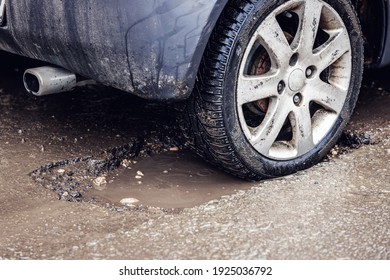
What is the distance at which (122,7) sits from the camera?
2.75 meters

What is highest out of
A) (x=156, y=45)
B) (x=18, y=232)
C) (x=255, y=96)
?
(x=156, y=45)

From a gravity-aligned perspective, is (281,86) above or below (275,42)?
below

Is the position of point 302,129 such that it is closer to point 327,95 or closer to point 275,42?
point 327,95

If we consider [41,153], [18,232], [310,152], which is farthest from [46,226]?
[310,152]

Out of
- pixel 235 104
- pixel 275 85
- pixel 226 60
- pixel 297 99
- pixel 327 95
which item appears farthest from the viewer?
pixel 327 95

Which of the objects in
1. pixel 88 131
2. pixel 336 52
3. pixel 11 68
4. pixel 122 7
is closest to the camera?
pixel 122 7

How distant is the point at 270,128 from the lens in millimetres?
3162

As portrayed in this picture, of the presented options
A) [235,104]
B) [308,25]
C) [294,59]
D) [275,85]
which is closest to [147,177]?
[235,104]

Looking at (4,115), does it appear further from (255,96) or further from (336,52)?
(336,52)

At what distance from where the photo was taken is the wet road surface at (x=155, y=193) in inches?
105

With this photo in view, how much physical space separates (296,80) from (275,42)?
22 cm

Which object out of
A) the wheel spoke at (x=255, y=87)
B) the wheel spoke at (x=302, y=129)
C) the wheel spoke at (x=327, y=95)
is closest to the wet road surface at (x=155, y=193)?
the wheel spoke at (x=302, y=129)

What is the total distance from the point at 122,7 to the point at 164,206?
84 centimetres

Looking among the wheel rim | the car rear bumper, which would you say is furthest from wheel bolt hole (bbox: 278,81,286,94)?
the car rear bumper
